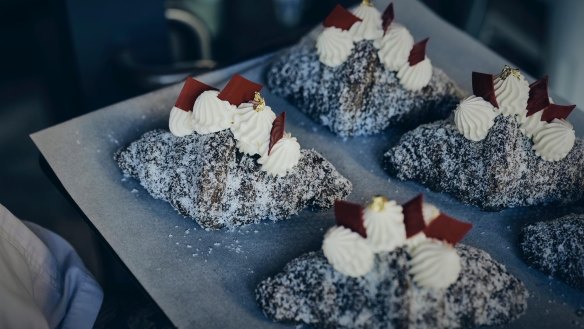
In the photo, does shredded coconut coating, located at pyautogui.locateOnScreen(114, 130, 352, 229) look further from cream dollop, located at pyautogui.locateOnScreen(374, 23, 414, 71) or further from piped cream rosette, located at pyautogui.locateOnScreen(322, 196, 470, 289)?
cream dollop, located at pyautogui.locateOnScreen(374, 23, 414, 71)

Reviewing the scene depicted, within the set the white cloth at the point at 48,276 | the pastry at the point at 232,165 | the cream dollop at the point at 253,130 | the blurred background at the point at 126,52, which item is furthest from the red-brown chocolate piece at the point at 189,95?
the white cloth at the point at 48,276

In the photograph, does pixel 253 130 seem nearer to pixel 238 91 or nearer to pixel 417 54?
pixel 238 91

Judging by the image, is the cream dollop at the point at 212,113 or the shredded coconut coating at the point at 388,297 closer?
the shredded coconut coating at the point at 388,297

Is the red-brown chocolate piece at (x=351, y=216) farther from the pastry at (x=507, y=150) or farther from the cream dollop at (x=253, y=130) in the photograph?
the pastry at (x=507, y=150)

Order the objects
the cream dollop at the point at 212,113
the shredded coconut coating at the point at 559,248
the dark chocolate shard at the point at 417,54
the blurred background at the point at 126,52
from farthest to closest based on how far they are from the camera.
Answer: the blurred background at the point at 126,52, the dark chocolate shard at the point at 417,54, the cream dollop at the point at 212,113, the shredded coconut coating at the point at 559,248

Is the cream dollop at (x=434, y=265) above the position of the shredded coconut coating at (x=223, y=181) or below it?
above

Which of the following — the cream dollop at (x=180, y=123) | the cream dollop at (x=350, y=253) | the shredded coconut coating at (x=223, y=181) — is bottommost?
the shredded coconut coating at (x=223, y=181)

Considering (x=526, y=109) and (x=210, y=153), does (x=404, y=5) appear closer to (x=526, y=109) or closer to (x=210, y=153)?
(x=526, y=109)

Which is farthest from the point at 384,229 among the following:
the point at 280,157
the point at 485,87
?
the point at 485,87

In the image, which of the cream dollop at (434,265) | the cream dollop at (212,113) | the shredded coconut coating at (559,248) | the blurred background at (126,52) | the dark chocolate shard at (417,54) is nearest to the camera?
the cream dollop at (434,265)

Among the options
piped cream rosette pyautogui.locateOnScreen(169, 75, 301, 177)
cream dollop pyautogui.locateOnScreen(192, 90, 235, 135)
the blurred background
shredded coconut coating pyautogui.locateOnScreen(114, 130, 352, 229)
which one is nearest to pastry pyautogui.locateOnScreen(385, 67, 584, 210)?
shredded coconut coating pyautogui.locateOnScreen(114, 130, 352, 229)
